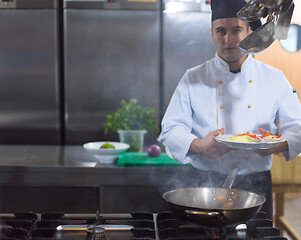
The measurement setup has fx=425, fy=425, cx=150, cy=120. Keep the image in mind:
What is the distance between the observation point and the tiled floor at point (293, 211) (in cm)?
275

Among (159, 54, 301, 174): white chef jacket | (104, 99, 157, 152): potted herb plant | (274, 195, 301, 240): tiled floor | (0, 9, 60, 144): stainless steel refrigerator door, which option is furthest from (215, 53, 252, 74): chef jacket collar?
(274, 195, 301, 240): tiled floor

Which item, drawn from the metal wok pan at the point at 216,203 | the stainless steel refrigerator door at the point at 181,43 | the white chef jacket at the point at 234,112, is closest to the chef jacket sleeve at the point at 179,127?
the white chef jacket at the point at 234,112

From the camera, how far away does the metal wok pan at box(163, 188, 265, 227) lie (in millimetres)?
1051

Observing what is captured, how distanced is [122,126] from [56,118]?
18.4 inches

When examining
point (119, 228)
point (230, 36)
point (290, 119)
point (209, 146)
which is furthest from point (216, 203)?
point (230, 36)

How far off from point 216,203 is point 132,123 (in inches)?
42.9

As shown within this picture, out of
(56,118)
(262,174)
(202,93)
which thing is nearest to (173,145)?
(202,93)

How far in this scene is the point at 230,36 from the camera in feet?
5.32

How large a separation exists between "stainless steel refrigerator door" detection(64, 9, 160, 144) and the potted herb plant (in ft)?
0.31

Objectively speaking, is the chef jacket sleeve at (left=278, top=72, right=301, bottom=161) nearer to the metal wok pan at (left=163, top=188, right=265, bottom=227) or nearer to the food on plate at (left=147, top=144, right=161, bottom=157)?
the metal wok pan at (left=163, top=188, right=265, bottom=227)

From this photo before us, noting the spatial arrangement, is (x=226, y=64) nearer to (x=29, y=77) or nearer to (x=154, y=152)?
(x=154, y=152)

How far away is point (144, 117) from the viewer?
2.35 m

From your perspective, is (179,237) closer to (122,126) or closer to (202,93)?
(202,93)

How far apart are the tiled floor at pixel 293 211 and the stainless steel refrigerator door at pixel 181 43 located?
1.14 meters
